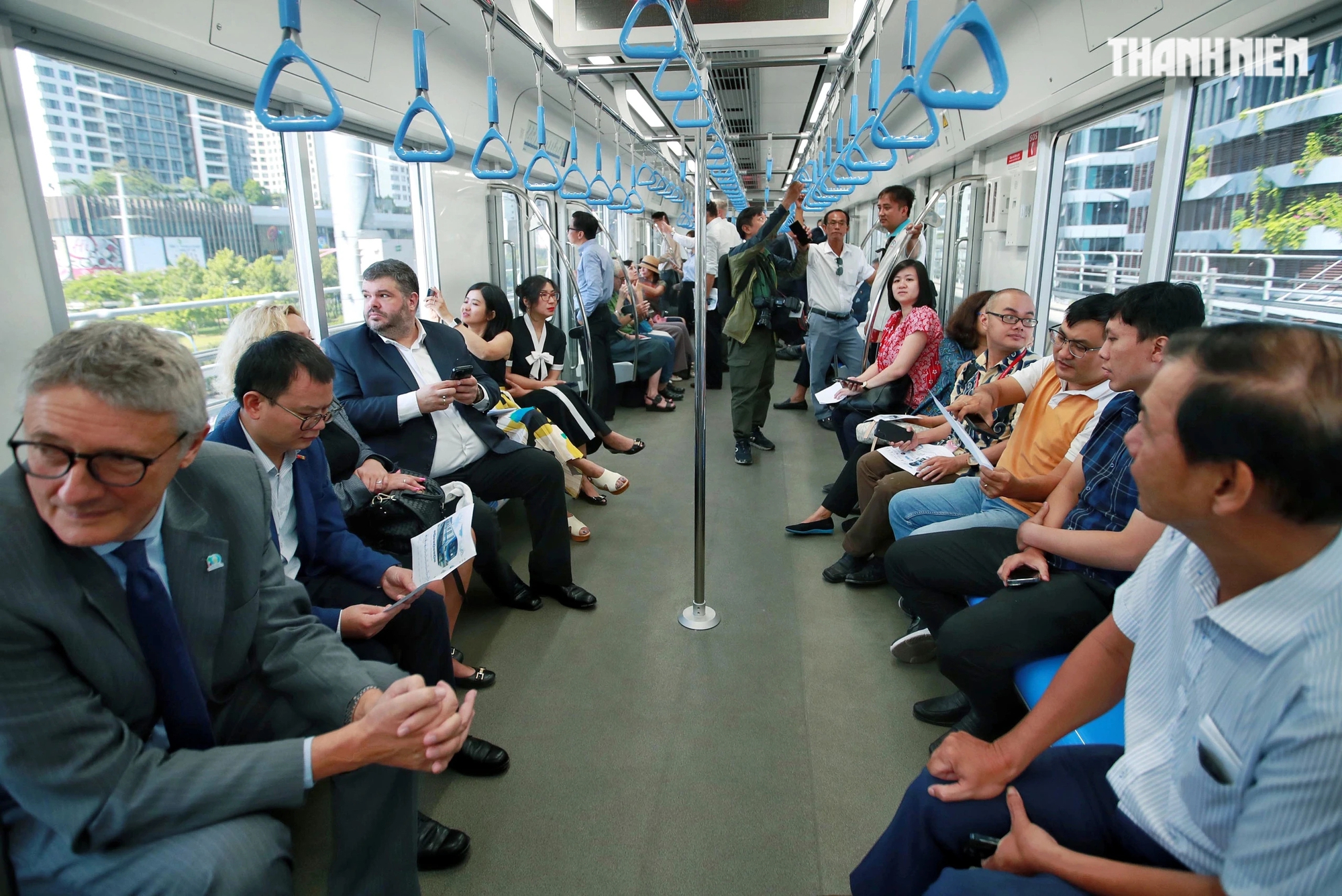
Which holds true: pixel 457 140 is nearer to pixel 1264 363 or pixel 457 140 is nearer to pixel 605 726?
pixel 605 726

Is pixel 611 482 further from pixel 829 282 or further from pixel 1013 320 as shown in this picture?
pixel 829 282

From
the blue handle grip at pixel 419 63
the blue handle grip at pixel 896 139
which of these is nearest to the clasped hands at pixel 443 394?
the blue handle grip at pixel 419 63

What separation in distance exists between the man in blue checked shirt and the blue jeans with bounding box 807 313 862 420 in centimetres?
495

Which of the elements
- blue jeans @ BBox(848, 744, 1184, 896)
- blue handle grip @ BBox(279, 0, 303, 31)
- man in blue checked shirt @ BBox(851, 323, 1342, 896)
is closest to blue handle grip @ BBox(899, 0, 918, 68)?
man in blue checked shirt @ BBox(851, 323, 1342, 896)

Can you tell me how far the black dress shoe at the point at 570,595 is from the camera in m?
3.22

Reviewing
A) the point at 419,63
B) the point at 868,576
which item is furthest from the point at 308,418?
the point at 868,576

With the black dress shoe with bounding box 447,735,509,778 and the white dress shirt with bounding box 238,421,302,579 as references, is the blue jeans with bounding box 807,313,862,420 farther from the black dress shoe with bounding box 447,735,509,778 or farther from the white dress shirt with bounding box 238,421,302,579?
the white dress shirt with bounding box 238,421,302,579

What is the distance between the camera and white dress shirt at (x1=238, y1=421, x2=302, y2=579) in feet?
6.72

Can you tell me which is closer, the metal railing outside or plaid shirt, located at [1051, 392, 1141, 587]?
plaid shirt, located at [1051, 392, 1141, 587]

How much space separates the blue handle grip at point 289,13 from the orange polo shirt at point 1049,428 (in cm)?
255

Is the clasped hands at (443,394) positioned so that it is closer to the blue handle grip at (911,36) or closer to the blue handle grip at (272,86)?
the blue handle grip at (272,86)

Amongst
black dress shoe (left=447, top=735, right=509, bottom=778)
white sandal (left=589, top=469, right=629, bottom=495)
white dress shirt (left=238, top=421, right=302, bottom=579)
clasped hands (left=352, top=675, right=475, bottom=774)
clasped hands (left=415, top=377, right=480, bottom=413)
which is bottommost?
black dress shoe (left=447, top=735, right=509, bottom=778)

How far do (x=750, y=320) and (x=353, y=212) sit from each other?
106 inches

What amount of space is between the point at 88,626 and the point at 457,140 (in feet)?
16.5
